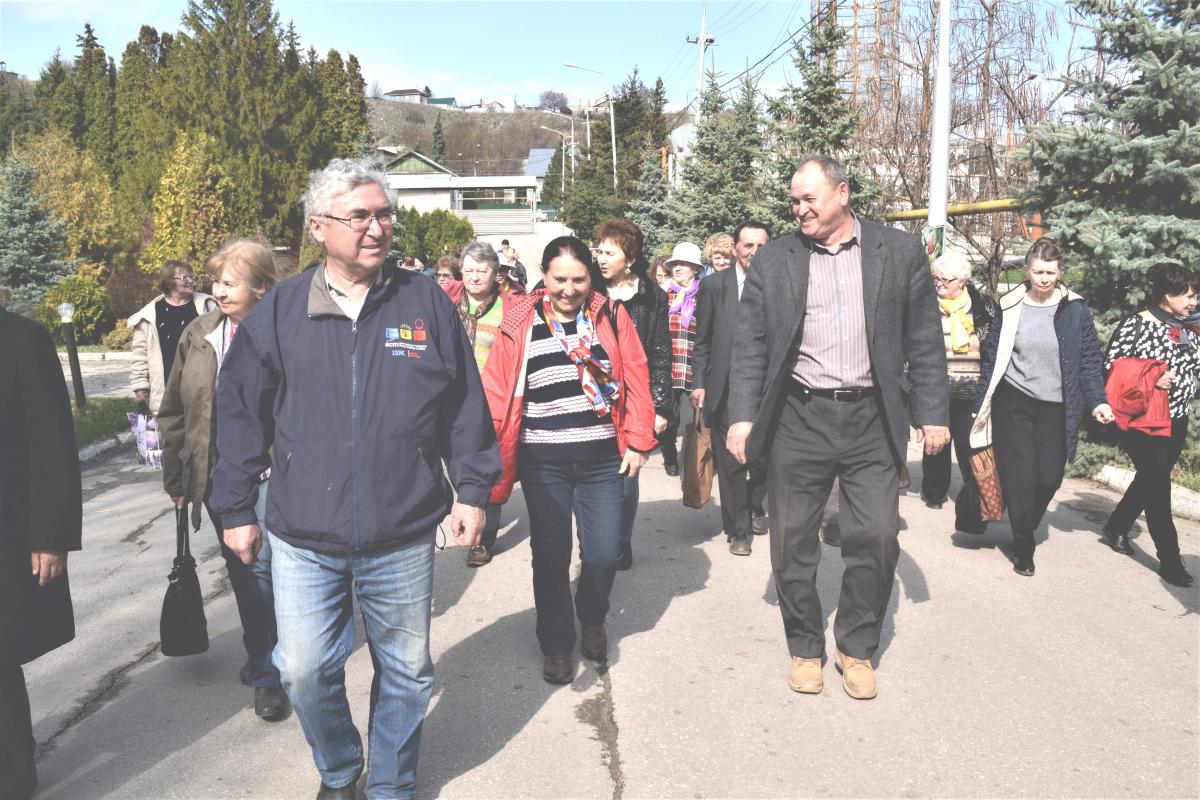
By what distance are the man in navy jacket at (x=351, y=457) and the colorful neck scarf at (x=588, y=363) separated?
1.17 metres

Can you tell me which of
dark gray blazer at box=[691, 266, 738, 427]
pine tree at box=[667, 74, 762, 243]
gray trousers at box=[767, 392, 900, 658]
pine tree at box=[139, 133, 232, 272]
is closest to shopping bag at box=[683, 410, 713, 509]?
dark gray blazer at box=[691, 266, 738, 427]

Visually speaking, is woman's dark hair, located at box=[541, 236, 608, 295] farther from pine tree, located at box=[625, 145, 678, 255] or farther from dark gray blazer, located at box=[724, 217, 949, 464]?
pine tree, located at box=[625, 145, 678, 255]

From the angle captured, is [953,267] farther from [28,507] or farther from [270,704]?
[28,507]

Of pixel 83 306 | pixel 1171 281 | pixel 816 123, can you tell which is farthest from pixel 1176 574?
pixel 83 306

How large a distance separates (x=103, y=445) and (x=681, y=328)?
7.06 m

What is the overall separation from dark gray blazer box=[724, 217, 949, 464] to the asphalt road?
1086 mm

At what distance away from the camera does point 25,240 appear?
15.5m

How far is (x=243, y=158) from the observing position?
39688 mm

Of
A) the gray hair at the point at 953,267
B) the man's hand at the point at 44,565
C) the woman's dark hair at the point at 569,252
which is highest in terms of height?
the woman's dark hair at the point at 569,252

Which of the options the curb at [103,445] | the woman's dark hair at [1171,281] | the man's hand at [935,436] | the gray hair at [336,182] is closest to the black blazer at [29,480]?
the gray hair at [336,182]

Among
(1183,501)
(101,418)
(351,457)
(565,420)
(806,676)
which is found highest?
(351,457)

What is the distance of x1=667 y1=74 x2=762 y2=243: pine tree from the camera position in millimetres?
21312

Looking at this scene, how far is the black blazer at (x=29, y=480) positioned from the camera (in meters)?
3.33

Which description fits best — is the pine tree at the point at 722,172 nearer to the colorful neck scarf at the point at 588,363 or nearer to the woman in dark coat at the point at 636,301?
the woman in dark coat at the point at 636,301
